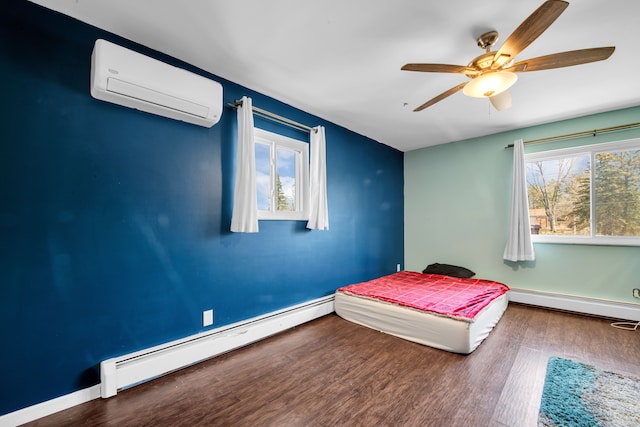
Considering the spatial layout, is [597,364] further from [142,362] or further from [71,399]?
[71,399]

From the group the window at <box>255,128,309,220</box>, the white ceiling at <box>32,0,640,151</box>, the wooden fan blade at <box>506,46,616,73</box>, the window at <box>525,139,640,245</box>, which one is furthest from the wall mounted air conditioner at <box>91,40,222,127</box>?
the window at <box>525,139,640,245</box>

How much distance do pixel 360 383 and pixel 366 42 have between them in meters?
2.42

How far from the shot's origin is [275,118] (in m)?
2.83

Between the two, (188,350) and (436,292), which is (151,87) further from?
(436,292)

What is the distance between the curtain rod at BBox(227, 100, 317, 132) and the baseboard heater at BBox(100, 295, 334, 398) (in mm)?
1977

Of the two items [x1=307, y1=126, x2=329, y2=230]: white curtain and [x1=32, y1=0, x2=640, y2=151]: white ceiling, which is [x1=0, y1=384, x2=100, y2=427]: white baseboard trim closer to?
[x1=307, y1=126, x2=329, y2=230]: white curtain

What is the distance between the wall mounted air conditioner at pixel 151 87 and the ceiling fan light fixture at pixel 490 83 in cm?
189

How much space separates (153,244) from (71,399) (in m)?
1.01

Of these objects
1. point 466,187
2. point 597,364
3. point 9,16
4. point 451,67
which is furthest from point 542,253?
point 9,16

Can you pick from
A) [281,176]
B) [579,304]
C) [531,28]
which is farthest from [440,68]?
[579,304]

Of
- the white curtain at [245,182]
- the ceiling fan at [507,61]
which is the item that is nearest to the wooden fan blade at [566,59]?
the ceiling fan at [507,61]

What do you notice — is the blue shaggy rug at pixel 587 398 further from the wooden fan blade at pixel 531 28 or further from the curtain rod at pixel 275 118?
the curtain rod at pixel 275 118

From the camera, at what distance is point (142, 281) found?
6.46 ft

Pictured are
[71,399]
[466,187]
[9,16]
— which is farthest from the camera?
[466,187]
